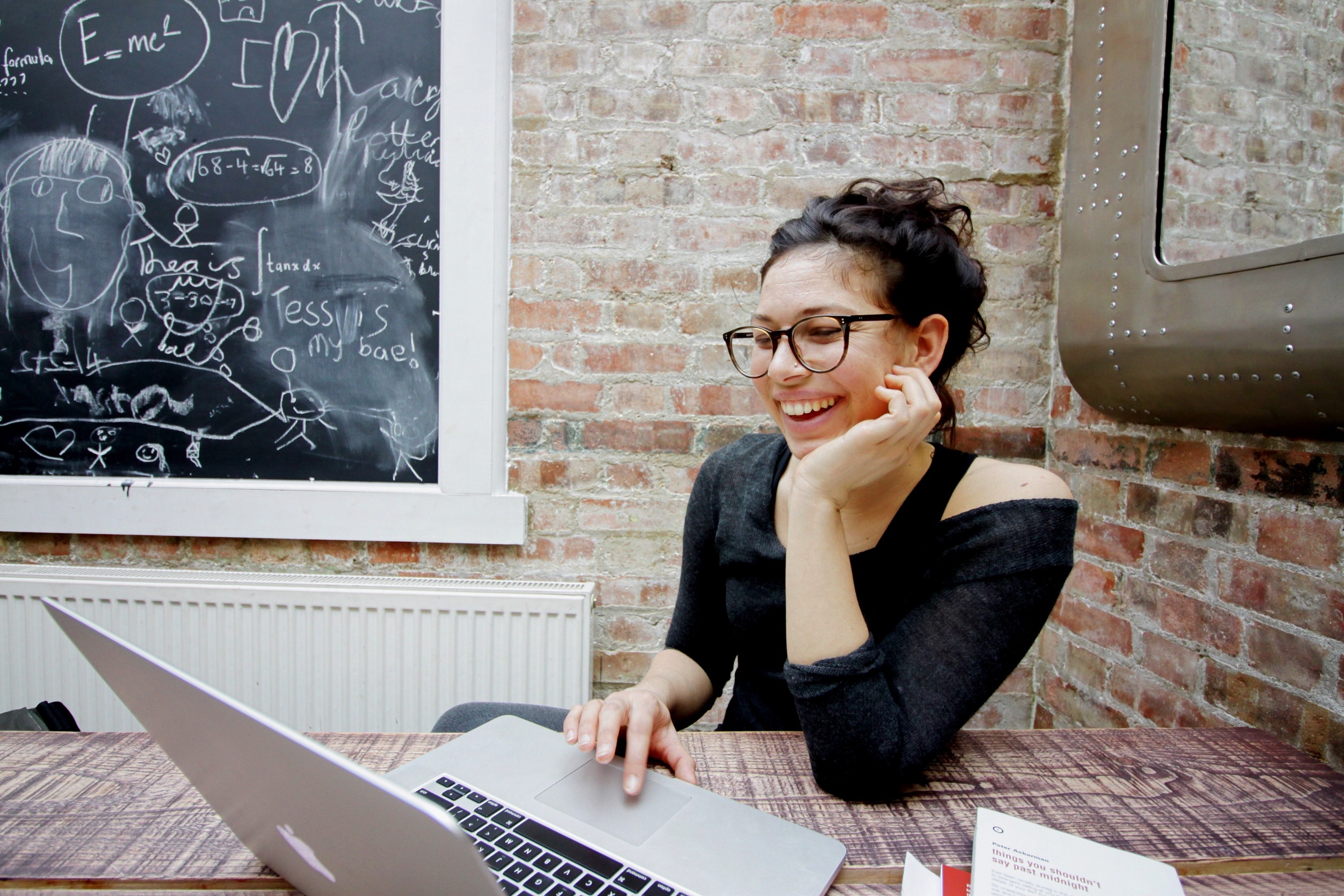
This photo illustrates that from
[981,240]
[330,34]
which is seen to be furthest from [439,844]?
A: [330,34]

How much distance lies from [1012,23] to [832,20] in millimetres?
414

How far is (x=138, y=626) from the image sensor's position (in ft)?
5.65

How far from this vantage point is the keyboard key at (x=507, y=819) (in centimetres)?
65

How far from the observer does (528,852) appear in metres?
0.61

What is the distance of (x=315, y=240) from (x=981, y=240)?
1.62 metres

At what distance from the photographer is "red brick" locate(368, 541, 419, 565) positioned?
6.03ft

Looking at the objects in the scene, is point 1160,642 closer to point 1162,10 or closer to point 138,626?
point 1162,10

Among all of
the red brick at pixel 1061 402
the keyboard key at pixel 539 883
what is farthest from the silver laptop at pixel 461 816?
the red brick at pixel 1061 402

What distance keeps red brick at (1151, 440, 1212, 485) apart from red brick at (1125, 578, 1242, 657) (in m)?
0.21

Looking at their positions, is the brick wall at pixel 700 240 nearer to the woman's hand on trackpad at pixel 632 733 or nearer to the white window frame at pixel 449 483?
the white window frame at pixel 449 483

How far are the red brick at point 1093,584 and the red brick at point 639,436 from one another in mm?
892

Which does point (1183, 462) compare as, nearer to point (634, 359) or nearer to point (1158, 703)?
point (1158, 703)

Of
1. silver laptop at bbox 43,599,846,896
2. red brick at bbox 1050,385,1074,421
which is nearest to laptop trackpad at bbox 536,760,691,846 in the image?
silver laptop at bbox 43,599,846,896

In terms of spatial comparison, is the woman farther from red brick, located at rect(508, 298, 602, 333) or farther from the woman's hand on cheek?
red brick, located at rect(508, 298, 602, 333)
